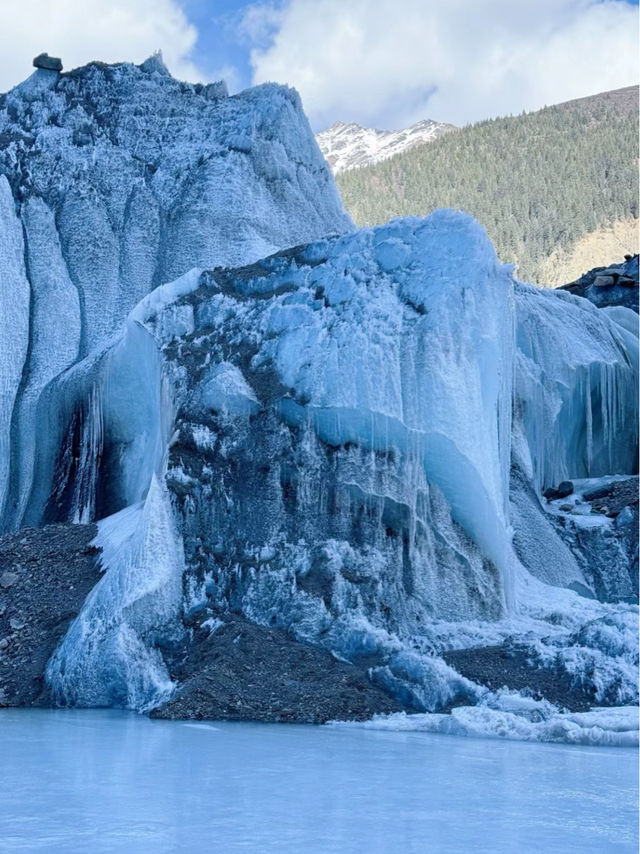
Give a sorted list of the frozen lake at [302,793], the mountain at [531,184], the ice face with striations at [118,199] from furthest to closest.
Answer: the mountain at [531,184]
the ice face with striations at [118,199]
the frozen lake at [302,793]

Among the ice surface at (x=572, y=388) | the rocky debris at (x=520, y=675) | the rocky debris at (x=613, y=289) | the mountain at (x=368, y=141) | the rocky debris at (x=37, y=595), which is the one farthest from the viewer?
the mountain at (x=368, y=141)

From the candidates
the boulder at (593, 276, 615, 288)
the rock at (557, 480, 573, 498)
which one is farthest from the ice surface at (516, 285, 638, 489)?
the boulder at (593, 276, 615, 288)

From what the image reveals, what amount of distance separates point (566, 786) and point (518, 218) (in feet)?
251

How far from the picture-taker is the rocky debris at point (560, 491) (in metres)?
19.7

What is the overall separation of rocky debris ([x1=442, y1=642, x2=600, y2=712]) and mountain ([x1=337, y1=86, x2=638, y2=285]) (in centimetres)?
6412

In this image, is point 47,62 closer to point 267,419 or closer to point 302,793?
point 267,419

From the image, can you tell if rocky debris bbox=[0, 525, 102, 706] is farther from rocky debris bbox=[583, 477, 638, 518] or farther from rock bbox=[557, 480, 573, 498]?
rock bbox=[557, 480, 573, 498]

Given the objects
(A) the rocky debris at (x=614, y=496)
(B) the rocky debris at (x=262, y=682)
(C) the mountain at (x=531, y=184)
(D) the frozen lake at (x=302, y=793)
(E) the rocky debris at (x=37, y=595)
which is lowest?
(D) the frozen lake at (x=302, y=793)

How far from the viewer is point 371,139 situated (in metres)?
192

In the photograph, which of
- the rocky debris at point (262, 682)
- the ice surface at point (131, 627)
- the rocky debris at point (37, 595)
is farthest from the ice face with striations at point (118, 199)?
the rocky debris at point (262, 682)

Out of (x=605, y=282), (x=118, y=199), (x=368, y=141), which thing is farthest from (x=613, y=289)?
(x=368, y=141)

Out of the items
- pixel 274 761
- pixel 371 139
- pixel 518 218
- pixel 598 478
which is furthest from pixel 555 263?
pixel 371 139

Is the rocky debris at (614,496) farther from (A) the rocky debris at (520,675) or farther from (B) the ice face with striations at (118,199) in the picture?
(A) the rocky debris at (520,675)

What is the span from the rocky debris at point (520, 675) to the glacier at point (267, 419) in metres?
0.12
